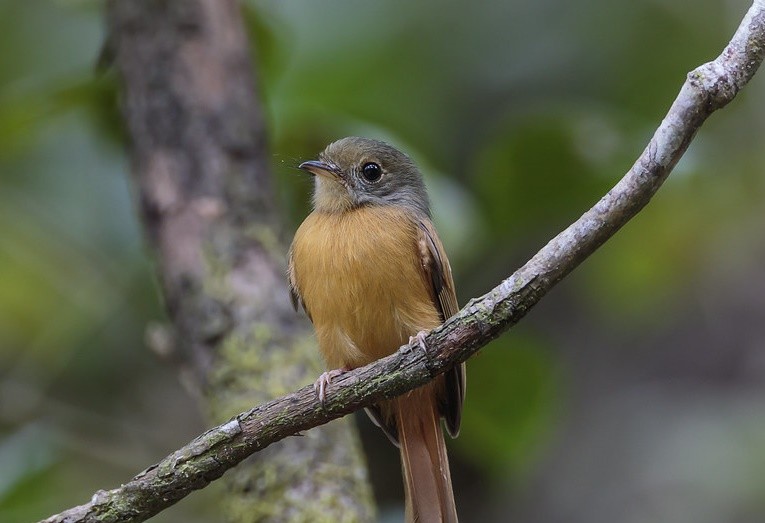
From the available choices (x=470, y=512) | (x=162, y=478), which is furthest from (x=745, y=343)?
(x=162, y=478)

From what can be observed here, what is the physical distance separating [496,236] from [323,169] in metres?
1.06

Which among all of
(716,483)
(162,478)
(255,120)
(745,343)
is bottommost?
(162,478)

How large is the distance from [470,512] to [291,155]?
77.0 inches

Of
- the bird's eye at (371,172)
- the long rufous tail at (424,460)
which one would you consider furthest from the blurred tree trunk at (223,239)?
the bird's eye at (371,172)

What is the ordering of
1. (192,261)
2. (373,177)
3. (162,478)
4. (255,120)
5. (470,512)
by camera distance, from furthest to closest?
(470,512)
(255,120)
(192,261)
(373,177)
(162,478)

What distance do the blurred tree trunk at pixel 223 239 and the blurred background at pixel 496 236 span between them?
12.1 inches

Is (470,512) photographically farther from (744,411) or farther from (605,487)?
(744,411)

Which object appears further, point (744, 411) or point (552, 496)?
point (552, 496)

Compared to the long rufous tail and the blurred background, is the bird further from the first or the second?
the blurred background

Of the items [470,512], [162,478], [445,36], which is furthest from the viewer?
[445,36]

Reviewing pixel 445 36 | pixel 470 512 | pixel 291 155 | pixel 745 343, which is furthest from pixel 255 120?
pixel 745 343

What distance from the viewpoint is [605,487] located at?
5031 millimetres

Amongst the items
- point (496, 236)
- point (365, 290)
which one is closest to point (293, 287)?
point (365, 290)

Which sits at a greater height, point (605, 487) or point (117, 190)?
point (117, 190)
